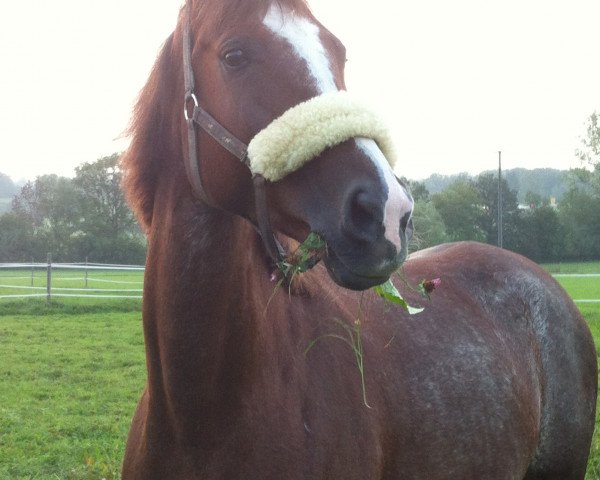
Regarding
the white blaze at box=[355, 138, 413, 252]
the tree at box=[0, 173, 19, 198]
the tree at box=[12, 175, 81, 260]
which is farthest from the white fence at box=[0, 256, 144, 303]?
the tree at box=[0, 173, 19, 198]

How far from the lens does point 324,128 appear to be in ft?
5.78

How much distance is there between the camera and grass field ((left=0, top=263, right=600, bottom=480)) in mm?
5324

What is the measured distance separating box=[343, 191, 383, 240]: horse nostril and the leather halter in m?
0.35

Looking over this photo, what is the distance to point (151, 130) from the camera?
2334 mm

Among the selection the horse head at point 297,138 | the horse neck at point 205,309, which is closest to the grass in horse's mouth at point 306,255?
the horse head at point 297,138

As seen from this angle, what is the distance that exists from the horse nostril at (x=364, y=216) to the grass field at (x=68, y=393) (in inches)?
145

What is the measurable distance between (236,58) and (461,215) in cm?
3788

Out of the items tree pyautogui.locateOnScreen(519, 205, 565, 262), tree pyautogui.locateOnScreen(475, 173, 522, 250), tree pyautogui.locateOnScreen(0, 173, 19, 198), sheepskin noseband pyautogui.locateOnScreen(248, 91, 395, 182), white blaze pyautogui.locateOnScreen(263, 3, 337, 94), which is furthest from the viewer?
tree pyautogui.locateOnScreen(0, 173, 19, 198)

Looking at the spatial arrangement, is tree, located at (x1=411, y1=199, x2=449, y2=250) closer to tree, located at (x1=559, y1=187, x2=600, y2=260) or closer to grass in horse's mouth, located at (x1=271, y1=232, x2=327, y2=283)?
grass in horse's mouth, located at (x1=271, y1=232, x2=327, y2=283)

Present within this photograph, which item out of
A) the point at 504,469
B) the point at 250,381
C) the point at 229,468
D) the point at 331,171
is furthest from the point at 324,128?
the point at 504,469

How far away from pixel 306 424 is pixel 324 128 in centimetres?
95

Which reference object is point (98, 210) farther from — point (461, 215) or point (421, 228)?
point (421, 228)

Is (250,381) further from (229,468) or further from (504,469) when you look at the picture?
(504,469)

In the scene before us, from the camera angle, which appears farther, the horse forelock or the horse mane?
the horse mane
